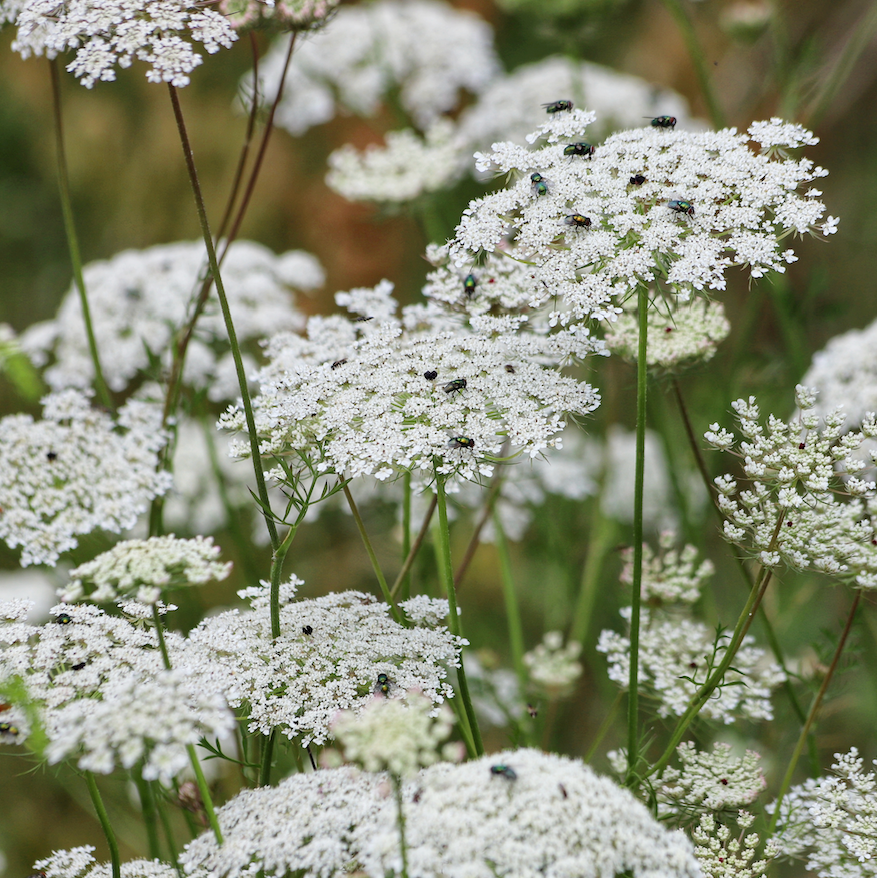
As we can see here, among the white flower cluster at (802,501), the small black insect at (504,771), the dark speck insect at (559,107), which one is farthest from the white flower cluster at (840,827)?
the dark speck insect at (559,107)

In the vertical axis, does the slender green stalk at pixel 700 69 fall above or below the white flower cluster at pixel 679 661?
above

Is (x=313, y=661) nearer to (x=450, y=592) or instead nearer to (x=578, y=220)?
(x=450, y=592)

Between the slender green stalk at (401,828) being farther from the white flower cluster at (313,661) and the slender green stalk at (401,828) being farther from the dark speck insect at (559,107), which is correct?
the dark speck insect at (559,107)

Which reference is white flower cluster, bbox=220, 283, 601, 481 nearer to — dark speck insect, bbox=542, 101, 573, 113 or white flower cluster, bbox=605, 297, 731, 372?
white flower cluster, bbox=605, 297, 731, 372

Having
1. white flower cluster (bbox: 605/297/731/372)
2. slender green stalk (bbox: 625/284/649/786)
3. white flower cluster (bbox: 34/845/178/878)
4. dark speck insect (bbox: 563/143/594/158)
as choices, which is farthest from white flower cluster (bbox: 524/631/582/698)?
dark speck insect (bbox: 563/143/594/158)

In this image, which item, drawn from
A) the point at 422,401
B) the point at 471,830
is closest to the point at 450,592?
the point at 422,401

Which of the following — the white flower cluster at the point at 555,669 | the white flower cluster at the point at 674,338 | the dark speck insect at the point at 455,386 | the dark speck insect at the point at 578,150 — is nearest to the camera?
the dark speck insect at the point at 455,386

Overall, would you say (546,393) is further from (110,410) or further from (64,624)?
(110,410)
